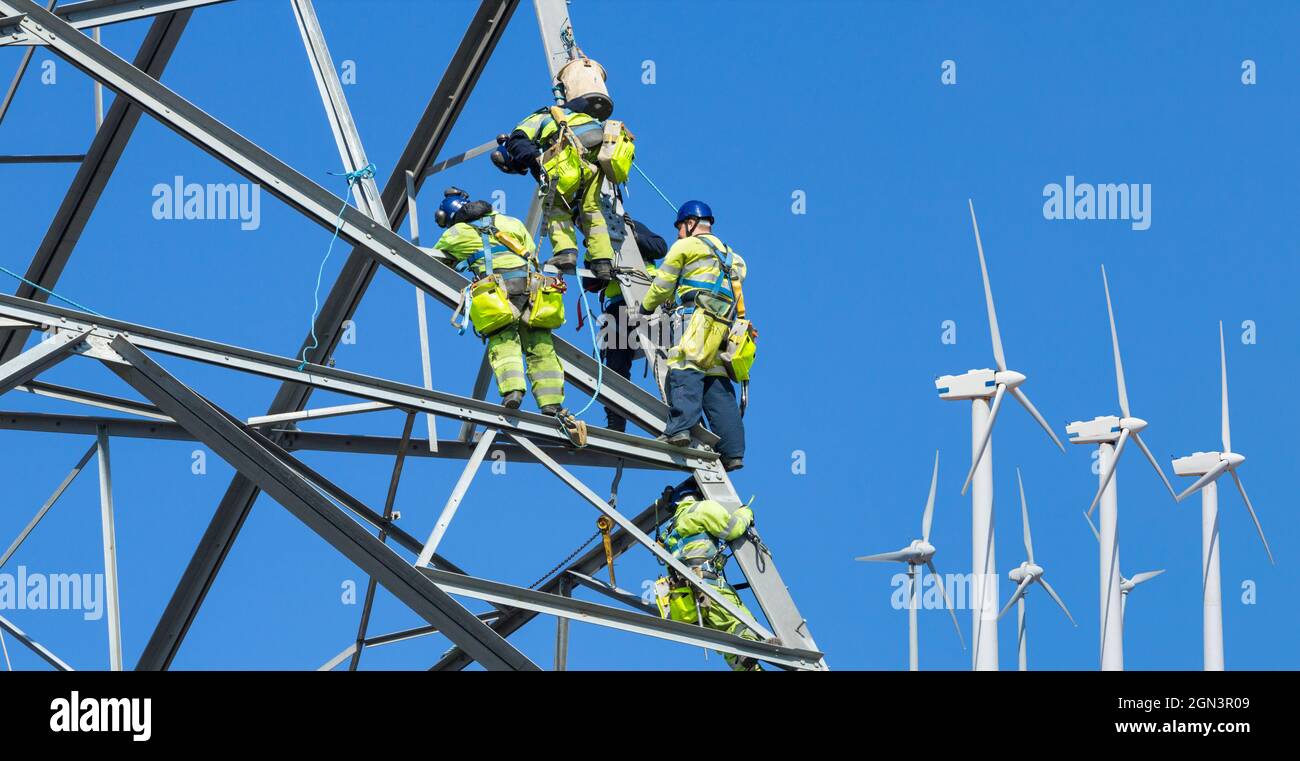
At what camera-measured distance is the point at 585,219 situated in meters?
26.8

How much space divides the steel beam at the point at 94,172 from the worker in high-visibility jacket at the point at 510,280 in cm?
482

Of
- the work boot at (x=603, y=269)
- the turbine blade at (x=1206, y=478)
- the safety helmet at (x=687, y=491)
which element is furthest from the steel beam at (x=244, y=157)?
the turbine blade at (x=1206, y=478)

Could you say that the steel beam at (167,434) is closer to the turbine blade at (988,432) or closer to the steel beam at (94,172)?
the steel beam at (94,172)

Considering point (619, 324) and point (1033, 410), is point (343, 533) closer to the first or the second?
point (619, 324)

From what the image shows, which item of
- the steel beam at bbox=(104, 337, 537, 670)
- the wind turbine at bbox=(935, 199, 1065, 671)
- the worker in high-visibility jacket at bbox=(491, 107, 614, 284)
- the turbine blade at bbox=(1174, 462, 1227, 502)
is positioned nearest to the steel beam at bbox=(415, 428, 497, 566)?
the steel beam at bbox=(104, 337, 537, 670)

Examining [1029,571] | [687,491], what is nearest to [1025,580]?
[1029,571]

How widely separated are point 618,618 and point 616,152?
5793 millimetres

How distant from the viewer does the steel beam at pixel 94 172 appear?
27344 millimetres

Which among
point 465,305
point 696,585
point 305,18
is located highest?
point 305,18

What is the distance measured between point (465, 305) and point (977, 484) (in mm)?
14994
